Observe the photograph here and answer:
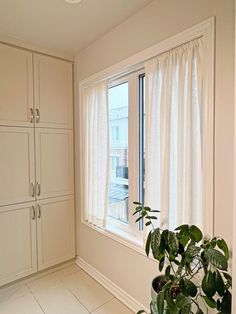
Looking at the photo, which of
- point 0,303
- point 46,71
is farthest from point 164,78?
point 0,303

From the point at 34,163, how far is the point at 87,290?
1.42 m

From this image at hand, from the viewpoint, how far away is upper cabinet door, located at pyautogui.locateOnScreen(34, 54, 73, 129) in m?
2.41

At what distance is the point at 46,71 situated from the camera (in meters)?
2.46

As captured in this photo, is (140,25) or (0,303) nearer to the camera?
(140,25)

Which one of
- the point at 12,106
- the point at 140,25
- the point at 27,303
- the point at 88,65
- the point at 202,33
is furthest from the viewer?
the point at 88,65

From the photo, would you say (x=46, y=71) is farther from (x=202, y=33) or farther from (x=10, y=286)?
(x=10, y=286)

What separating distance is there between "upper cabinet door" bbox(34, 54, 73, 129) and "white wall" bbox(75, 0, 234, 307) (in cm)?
19

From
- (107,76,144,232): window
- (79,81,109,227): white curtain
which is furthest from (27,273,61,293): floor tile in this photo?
(107,76,144,232): window

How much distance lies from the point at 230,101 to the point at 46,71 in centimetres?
198

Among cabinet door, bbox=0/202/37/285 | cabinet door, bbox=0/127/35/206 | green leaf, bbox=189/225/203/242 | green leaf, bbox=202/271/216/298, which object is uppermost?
cabinet door, bbox=0/127/35/206

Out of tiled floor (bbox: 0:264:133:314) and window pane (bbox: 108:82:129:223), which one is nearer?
tiled floor (bbox: 0:264:133:314)

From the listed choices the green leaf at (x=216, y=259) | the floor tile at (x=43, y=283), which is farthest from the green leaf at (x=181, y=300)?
the floor tile at (x=43, y=283)

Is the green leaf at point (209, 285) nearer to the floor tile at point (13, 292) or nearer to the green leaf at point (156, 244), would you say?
the green leaf at point (156, 244)

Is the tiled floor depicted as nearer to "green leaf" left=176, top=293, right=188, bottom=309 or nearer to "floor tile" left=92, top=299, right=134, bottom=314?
"floor tile" left=92, top=299, right=134, bottom=314
